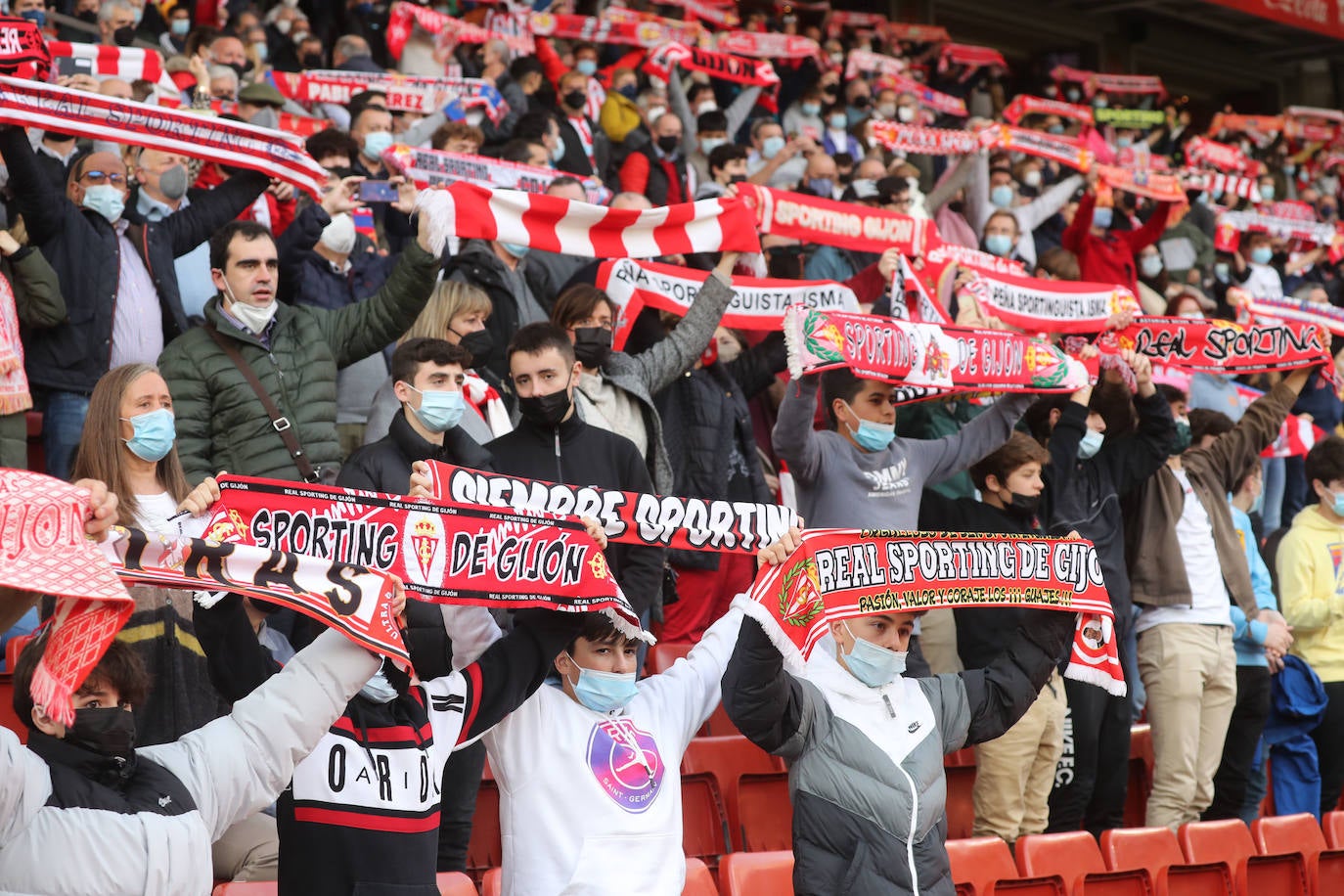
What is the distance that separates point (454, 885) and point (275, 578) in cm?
125

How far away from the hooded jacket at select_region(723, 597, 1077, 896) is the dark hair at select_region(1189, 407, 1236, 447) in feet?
11.1

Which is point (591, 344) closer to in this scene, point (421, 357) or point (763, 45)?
point (421, 357)

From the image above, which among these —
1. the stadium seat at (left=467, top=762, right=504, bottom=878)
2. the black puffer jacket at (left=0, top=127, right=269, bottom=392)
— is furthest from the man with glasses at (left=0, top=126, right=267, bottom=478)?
the stadium seat at (left=467, top=762, right=504, bottom=878)

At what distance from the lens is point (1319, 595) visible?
7.29 m

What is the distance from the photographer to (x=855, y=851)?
4.32m

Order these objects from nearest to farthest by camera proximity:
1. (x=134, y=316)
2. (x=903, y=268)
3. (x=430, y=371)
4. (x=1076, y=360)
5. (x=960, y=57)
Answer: (x=430, y=371), (x=134, y=316), (x=1076, y=360), (x=903, y=268), (x=960, y=57)

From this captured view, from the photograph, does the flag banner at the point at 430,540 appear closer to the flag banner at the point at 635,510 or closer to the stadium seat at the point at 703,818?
the flag banner at the point at 635,510

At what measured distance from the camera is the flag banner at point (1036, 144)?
1055 cm

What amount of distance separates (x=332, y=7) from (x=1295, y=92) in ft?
56.1

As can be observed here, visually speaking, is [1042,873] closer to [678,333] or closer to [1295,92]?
[678,333]

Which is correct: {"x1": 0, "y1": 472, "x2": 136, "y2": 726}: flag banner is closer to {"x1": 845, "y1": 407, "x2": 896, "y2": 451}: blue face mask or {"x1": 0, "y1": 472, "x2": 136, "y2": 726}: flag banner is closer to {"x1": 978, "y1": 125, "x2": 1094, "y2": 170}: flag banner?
{"x1": 845, "y1": 407, "x2": 896, "y2": 451}: blue face mask

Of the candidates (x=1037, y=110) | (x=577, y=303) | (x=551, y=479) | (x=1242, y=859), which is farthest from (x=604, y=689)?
(x=1037, y=110)

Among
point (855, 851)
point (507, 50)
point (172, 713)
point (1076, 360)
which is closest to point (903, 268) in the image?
point (1076, 360)

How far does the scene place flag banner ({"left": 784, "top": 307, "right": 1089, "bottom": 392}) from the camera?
576cm
